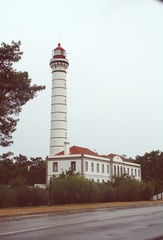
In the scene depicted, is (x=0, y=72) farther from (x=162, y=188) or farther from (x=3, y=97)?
(x=162, y=188)

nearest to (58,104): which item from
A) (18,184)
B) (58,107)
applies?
(58,107)

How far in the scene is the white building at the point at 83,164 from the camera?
56309 mm

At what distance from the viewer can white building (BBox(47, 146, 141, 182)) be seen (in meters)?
56.3

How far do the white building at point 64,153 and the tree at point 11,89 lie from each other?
3413cm

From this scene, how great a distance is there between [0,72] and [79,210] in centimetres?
893

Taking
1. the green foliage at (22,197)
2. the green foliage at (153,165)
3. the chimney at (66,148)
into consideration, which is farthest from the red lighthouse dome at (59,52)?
the green foliage at (22,197)

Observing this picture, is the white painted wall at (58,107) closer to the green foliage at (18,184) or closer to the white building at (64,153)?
the white building at (64,153)

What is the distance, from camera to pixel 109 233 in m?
9.09

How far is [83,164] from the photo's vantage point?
55.5m

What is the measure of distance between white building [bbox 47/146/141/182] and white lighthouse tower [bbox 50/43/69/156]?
2212mm

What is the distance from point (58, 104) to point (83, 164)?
1245 cm

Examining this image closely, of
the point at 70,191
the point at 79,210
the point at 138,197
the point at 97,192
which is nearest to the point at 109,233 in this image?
the point at 79,210

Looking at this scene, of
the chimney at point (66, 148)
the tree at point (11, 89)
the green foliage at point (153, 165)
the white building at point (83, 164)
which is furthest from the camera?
the green foliage at point (153, 165)

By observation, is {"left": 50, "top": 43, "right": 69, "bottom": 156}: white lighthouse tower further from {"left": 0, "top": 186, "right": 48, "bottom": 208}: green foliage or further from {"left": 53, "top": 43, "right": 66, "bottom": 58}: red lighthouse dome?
{"left": 0, "top": 186, "right": 48, "bottom": 208}: green foliage
